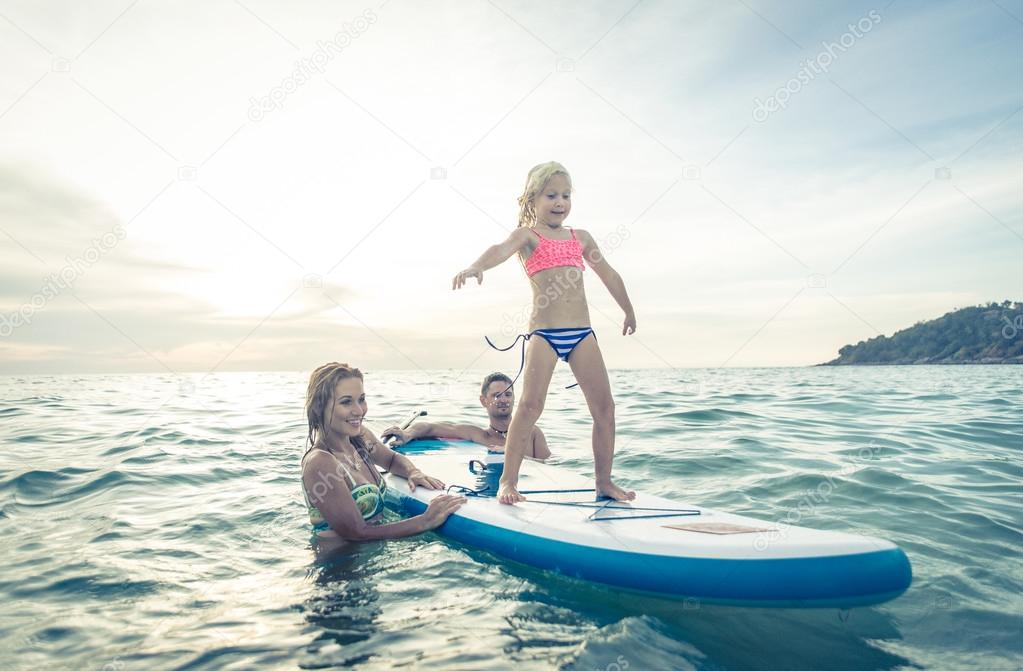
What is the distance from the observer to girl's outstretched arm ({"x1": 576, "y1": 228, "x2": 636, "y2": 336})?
4.03 meters

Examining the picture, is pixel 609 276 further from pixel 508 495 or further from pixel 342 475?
pixel 342 475

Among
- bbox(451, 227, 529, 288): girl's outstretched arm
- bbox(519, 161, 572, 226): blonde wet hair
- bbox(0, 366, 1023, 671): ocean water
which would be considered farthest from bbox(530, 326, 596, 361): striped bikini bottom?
bbox(0, 366, 1023, 671): ocean water

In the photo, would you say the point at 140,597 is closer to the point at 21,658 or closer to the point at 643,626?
the point at 21,658

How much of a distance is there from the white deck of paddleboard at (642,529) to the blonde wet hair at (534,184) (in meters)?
1.83

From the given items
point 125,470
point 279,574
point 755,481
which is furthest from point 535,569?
point 125,470

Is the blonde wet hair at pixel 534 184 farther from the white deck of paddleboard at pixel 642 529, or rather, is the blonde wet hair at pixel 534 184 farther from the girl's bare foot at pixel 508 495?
the white deck of paddleboard at pixel 642 529

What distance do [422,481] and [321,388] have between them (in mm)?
1258

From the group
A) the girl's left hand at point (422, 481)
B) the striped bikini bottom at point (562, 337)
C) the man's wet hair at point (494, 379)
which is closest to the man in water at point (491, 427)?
the man's wet hair at point (494, 379)

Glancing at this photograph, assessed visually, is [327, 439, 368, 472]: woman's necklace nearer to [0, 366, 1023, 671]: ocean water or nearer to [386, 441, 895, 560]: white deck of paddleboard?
[0, 366, 1023, 671]: ocean water

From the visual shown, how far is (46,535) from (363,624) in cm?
300

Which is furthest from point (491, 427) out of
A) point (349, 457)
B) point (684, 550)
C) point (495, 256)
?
point (684, 550)

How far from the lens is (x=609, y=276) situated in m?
4.10

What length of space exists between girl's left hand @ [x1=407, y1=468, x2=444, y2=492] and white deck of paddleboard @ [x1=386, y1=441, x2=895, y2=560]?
0.14 feet

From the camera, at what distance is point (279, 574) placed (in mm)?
3354
